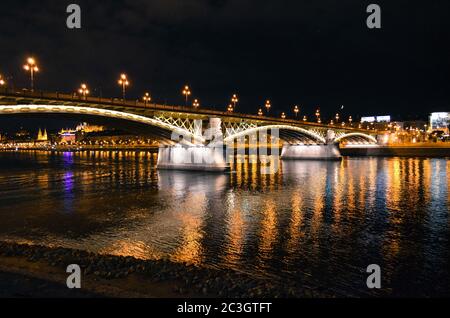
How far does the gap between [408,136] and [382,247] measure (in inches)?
5780

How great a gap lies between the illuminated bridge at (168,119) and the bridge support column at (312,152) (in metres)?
0.22

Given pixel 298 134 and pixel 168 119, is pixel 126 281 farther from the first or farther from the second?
pixel 298 134

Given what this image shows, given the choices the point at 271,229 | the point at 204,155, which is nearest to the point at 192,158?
the point at 204,155

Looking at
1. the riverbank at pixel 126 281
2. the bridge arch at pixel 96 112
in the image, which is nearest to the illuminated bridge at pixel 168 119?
the bridge arch at pixel 96 112

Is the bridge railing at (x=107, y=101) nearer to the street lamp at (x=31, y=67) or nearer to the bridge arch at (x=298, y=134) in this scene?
the street lamp at (x=31, y=67)

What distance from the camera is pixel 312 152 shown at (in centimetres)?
8288

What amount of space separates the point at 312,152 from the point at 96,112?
187 ft

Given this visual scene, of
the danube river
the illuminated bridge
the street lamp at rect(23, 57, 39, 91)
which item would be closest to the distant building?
the illuminated bridge

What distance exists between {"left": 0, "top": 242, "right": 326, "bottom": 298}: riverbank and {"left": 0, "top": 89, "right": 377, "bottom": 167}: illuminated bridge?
997 inches

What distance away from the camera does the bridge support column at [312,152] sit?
260ft
